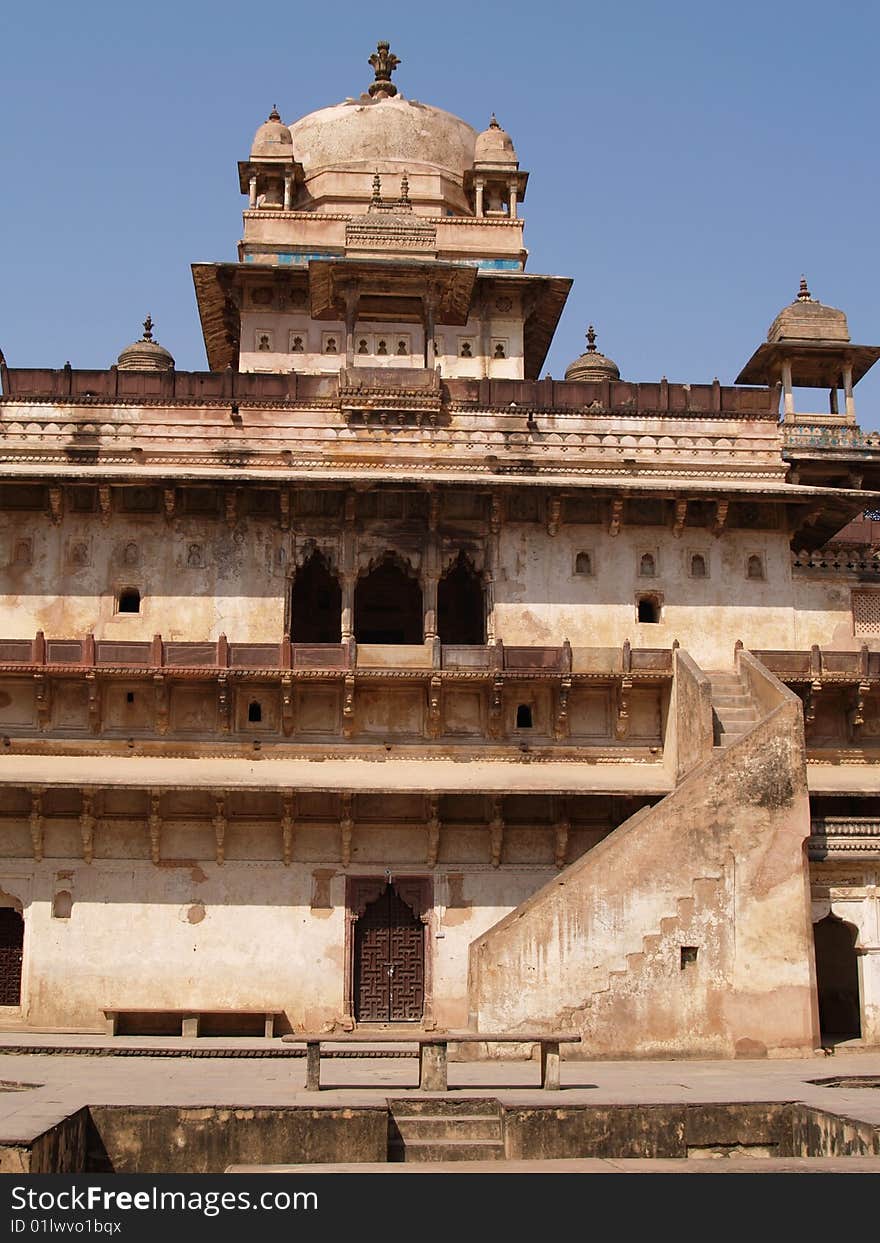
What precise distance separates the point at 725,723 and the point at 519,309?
11.4 m

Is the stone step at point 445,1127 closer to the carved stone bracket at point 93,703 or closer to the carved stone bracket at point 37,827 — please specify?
the carved stone bracket at point 37,827

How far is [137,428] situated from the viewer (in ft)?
72.7

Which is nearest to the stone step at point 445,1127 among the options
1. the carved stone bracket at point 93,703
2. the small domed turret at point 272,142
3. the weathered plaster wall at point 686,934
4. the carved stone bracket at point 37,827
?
the weathered plaster wall at point 686,934

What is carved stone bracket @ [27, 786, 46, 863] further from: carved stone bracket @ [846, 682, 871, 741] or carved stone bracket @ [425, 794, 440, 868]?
carved stone bracket @ [846, 682, 871, 741]

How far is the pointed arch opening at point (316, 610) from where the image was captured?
77.7 ft

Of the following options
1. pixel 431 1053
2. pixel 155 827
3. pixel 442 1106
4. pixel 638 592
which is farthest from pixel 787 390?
pixel 442 1106

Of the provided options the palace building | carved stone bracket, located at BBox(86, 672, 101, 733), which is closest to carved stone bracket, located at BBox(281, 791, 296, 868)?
the palace building

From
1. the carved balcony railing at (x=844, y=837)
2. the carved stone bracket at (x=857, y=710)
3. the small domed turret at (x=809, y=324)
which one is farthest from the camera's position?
the small domed turret at (x=809, y=324)

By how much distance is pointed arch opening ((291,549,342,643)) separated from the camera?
→ 23688mm

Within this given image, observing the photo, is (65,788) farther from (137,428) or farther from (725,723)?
(725,723)

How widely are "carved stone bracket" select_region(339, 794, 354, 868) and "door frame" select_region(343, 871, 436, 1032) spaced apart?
0.28m

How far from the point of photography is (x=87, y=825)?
1989cm

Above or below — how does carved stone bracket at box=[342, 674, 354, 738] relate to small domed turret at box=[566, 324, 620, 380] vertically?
below
